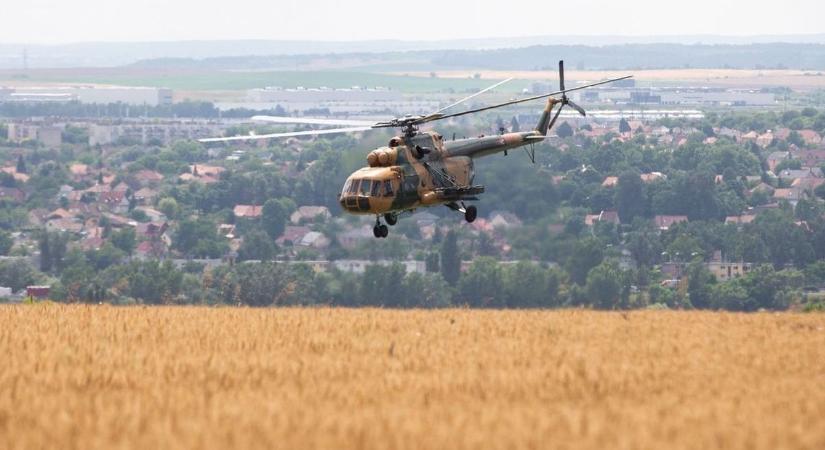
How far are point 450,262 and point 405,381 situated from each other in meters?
120

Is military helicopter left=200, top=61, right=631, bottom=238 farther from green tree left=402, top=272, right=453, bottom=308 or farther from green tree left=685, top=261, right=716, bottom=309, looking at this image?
green tree left=685, top=261, right=716, bottom=309

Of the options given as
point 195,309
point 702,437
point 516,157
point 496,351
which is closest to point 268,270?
point 516,157

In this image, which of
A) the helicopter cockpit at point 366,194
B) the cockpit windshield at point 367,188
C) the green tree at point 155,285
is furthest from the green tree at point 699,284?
the cockpit windshield at point 367,188

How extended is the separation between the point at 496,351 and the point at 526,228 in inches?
2692

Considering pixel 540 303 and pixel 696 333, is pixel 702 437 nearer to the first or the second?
pixel 696 333

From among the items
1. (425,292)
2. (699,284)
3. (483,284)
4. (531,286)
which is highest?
(531,286)

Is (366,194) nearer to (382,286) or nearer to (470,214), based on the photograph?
(470,214)

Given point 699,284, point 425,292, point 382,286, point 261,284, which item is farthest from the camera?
point 261,284

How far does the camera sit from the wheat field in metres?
29.0

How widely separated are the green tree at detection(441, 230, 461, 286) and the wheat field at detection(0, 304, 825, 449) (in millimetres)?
99949

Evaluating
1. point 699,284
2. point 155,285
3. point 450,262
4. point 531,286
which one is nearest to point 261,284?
point 155,285

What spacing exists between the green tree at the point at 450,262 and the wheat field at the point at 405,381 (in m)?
99.9

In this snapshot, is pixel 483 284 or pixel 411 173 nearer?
pixel 411 173

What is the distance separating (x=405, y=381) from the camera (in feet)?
116
